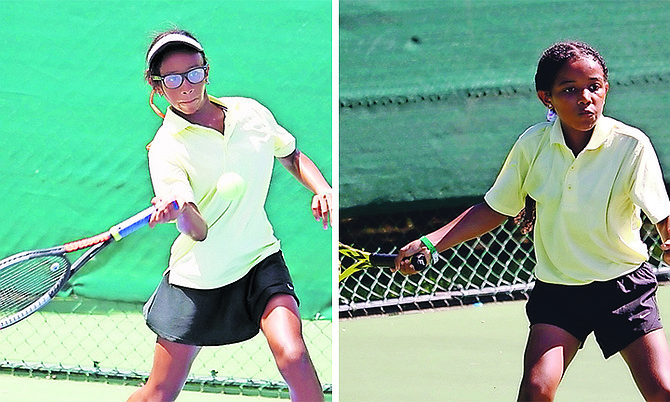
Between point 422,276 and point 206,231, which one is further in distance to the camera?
point 422,276

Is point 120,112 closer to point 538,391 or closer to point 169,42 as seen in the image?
point 169,42

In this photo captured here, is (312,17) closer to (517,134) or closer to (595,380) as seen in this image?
(517,134)

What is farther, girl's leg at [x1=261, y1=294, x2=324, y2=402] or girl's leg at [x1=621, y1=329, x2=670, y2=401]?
girl's leg at [x1=261, y1=294, x2=324, y2=402]

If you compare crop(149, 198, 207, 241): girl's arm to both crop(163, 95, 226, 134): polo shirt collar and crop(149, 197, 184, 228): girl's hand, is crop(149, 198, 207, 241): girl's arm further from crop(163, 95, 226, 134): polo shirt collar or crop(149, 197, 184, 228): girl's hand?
crop(163, 95, 226, 134): polo shirt collar

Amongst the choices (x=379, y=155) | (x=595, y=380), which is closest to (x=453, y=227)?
(x=595, y=380)

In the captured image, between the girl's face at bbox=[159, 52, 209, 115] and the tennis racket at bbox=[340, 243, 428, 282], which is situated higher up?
the girl's face at bbox=[159, 52, 209, 115]

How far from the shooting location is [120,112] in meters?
4.84

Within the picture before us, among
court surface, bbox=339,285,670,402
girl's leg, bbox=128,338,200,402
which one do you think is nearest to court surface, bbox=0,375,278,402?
court surface, bbox=339,285,670,402

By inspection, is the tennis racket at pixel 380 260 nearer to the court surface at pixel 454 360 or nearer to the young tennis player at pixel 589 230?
the young tennis player at pixel 589 230

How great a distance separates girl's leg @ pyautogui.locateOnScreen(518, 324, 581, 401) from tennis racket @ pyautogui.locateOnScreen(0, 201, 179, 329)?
3.95 ft

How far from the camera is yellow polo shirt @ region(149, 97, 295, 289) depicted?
3.12 m

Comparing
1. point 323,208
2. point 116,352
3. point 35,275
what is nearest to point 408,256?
point 323,208

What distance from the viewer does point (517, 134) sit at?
17.5 ft

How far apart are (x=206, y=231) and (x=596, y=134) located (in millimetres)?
1108
